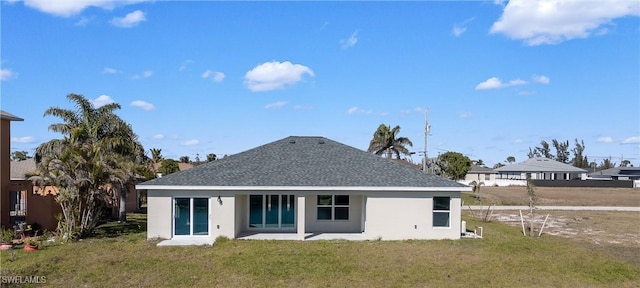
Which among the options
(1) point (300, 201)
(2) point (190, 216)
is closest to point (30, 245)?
(2) point (190, 216)

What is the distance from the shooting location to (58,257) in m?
16.3

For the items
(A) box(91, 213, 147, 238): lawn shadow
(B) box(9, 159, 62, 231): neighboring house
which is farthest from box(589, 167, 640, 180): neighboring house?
(B) box(9, 159, 62, 231): neighboring house

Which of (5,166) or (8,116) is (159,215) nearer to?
(5,166)

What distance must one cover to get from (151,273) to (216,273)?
1.99 meters

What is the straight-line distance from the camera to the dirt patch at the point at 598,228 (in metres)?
20.0

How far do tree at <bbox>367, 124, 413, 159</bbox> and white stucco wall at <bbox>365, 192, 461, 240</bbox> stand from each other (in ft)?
124

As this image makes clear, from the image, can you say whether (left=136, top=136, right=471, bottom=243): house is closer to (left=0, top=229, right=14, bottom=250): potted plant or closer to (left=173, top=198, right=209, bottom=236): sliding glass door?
(left=173, top=198, right=209, bottom=236): sliding glass door

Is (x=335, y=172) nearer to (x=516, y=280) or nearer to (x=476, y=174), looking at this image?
(x=516, y=280)

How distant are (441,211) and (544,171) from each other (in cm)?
6718

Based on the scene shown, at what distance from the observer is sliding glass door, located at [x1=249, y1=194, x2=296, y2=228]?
22062 mm

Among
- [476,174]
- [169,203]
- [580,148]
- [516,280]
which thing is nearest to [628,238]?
[516,280]

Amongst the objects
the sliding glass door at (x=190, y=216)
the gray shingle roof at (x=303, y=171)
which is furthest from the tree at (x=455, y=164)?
the sliding glass door at (x=190, y=216)

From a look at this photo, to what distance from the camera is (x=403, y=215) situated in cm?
2092

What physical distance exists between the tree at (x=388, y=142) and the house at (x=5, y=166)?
42269 millimetres
